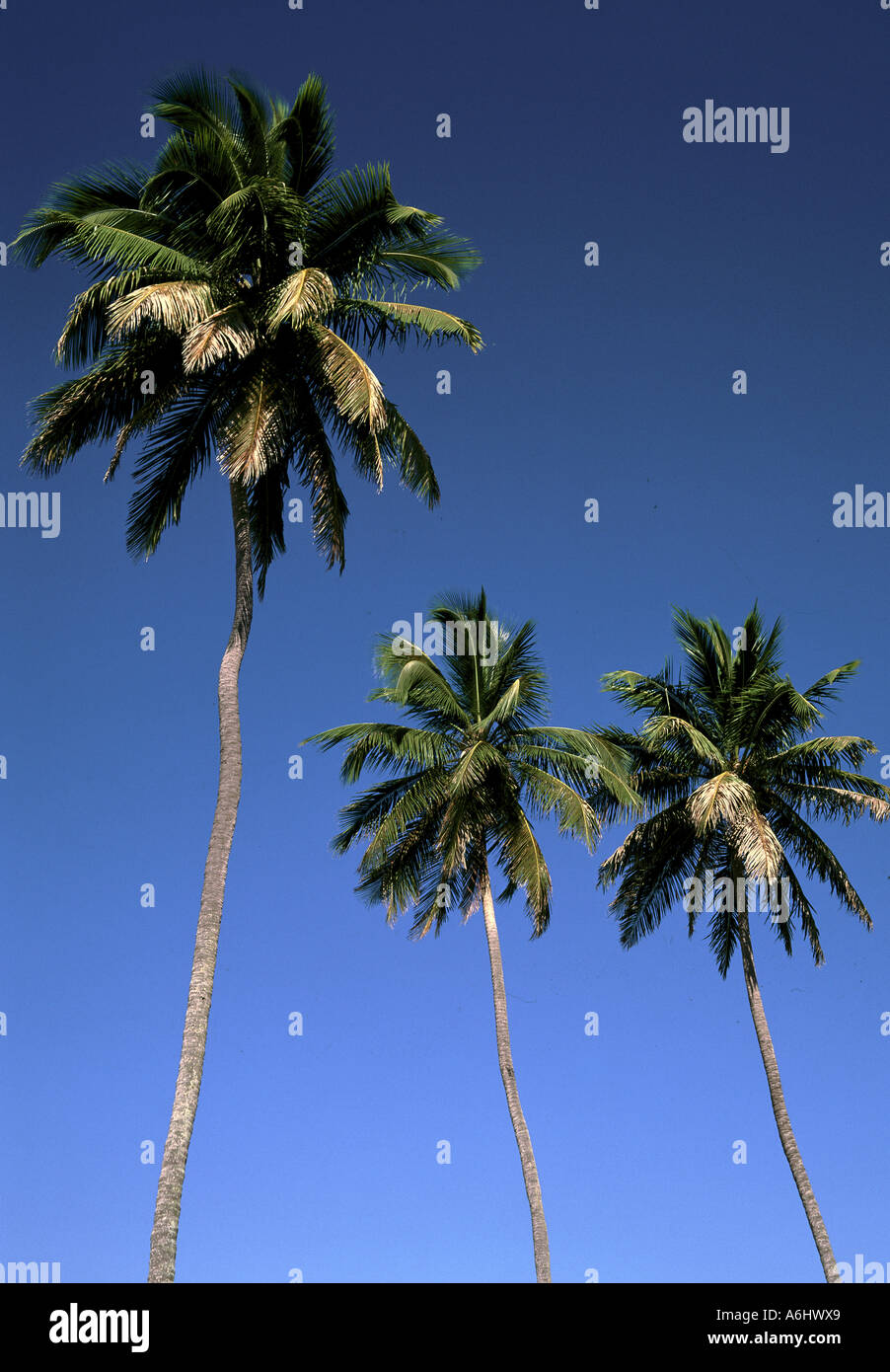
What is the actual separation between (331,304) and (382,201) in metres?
2.70

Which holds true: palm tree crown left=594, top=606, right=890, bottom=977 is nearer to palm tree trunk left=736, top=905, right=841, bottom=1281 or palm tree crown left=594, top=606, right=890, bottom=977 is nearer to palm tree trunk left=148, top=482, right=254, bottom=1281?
palm tree trunk left=736, top=905, right=841, bottom=1281

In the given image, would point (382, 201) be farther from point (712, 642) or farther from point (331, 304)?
point (712, 642)

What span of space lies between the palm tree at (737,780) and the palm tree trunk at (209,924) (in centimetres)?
1279

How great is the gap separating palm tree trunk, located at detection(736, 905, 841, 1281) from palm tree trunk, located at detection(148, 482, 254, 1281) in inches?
633

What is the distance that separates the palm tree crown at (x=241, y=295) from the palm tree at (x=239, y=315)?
27mm

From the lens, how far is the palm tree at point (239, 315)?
71.2 feet

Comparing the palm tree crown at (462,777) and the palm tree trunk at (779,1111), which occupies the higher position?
the palm tree crown at (462,777)

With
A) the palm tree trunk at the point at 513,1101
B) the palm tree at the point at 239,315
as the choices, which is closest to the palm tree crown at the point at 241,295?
the palm tree at the point at 239,315

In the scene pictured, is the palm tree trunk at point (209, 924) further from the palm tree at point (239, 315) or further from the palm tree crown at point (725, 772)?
the palm tree crown at point (725, 772)

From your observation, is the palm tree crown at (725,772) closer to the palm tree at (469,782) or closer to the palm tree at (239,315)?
the palm tree at (469,782)

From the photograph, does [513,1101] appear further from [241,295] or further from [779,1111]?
[241,295]

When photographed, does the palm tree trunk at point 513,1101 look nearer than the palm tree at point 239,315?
No

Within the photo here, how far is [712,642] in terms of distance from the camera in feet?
114

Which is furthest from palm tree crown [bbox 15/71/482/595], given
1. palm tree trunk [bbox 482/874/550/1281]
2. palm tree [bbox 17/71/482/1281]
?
palm tree trunk [bbox 482/874/550/1281]
